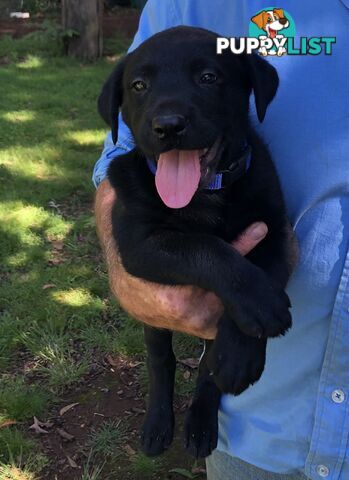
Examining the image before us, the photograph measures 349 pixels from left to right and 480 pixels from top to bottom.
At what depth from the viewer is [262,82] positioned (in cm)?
184

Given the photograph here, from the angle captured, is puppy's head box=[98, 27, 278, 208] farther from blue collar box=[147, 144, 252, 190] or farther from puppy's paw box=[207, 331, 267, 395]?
puppy's paw box=[207, 331, 267, 395]

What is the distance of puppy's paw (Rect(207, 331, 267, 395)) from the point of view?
5.57ft

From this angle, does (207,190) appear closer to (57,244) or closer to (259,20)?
(259,20)

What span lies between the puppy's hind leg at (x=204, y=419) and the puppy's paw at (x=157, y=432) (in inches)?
10.8

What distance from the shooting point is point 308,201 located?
1797 millimetres

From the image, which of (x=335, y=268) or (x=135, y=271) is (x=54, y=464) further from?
(x=335, y=268)

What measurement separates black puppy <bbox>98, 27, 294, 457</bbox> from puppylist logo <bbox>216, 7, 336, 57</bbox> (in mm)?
46

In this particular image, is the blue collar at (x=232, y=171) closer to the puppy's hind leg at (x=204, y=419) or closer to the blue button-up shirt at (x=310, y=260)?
the blue button-up shirt at (x=310, y=260)

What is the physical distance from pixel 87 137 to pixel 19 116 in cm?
92

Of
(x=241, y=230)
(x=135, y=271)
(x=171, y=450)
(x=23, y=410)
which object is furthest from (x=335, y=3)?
(x=23, y=410)

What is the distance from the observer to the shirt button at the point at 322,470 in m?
1.84

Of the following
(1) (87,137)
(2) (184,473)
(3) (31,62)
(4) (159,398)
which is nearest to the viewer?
(4) (159,398)

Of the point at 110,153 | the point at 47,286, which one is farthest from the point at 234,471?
the point at 47,286

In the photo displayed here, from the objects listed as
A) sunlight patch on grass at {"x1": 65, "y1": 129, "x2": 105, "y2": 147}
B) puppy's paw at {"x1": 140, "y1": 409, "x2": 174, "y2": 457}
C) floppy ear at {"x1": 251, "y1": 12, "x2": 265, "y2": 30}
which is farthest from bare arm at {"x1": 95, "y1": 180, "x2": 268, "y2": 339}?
sunlight patch on grass at {"x1": 65, "y1": 129, "x2": 105, "y2": 147}
